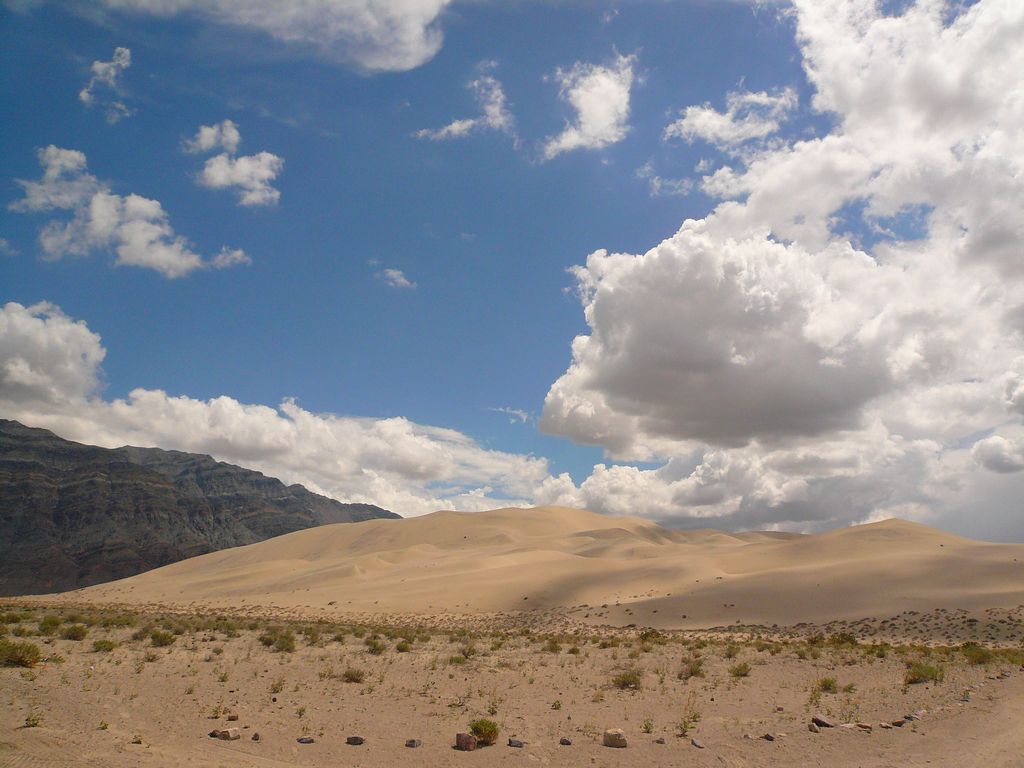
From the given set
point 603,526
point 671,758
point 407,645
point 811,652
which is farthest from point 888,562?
point 603,526

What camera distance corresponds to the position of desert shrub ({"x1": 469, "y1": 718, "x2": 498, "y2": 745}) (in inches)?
393

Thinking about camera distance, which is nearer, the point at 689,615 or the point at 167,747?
the point at 167,747

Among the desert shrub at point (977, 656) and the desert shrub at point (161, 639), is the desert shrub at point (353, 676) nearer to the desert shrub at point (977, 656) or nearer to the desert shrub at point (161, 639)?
the desert shrub at point (161, 639)

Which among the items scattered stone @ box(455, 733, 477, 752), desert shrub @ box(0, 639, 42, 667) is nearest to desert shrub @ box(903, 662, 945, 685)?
scattered stone @ box(455, 733, 477, 752)

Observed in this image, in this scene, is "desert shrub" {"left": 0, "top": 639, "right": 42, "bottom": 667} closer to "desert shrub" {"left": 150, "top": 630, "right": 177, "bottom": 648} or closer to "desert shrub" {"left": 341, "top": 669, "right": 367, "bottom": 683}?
"desert shrub" {"left": 150, "top": 630, "right": 177, "bottom": 648}

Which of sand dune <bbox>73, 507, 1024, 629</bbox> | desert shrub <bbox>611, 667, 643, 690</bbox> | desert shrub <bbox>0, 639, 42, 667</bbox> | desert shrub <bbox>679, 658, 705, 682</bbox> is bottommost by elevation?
sand dune <bbox>73, 507, 1024, 629</bbox>

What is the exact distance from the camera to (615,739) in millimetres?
10008

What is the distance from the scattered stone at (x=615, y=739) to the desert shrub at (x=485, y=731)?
1.92 metres

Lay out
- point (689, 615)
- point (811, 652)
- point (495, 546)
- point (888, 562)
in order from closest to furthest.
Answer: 1. point (811, 652)
2. point (689, 615)
3. point (888, 562)
4. point (495, 546)

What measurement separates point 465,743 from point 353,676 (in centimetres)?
582

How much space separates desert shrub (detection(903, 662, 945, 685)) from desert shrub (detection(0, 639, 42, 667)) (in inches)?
816

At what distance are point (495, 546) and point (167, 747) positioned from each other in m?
104

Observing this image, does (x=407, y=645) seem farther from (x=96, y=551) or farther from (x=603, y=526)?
(x=96, y=551)

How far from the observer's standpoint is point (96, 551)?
198 metres
